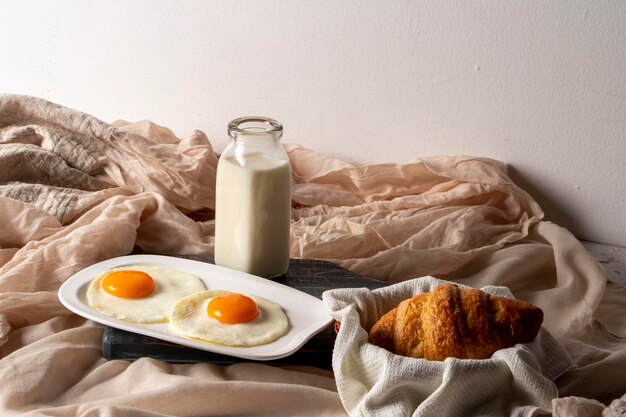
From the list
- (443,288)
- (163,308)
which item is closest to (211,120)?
(163,308)

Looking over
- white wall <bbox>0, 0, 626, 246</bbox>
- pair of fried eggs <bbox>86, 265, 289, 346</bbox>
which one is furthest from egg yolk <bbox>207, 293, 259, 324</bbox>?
white wall <bbox>0, 0, 626, 246</bbox>

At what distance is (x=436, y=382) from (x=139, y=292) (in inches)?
16.8

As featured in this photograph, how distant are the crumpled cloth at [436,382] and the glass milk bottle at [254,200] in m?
0.29

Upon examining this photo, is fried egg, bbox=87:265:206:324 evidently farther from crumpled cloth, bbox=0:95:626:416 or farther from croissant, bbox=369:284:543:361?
croissant, bbox=369:284:543:361

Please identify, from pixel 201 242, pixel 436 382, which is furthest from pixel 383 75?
pixel 436 382

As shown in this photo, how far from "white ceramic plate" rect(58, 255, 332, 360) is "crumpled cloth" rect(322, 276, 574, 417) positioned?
9 centimetres

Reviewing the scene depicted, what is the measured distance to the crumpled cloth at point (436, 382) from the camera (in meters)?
1.05

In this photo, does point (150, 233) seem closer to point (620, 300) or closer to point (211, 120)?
point (211, 120)

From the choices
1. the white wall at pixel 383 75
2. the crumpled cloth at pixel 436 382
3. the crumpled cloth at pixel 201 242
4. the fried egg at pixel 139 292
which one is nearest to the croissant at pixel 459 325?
the crumpled cloth at pixel 436 382

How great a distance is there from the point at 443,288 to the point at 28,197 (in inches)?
33.4

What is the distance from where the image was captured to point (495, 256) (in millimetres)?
1595

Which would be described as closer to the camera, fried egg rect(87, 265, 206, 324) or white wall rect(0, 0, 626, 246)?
fried egg rect(87, 265, 206, 324)

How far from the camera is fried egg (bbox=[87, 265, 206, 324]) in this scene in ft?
4.02

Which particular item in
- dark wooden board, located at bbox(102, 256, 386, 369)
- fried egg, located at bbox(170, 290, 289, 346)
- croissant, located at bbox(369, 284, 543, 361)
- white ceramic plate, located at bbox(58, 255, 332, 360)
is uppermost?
croissant, located at bbox(369, 284, 543, 361)
